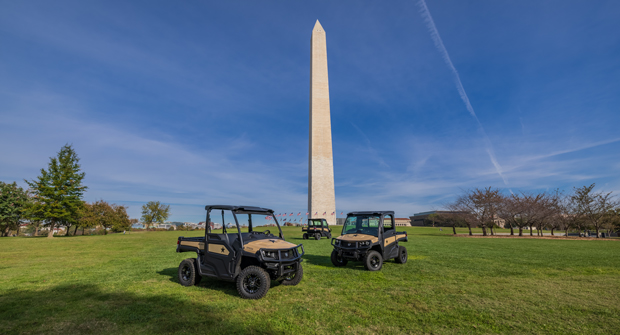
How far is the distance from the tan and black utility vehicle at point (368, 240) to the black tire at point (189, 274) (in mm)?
4415

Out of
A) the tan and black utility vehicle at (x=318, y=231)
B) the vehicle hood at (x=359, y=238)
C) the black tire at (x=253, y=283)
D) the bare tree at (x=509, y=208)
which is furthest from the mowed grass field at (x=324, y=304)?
the bare tree at (x=509, y=208)

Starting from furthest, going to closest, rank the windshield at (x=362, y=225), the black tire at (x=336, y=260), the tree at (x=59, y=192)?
1. the tree at (x=59, y=192)
2. the black tire at (x=336, y=260)
3. the windshield at (x=362, y=225)

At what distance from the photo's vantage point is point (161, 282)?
7.31 meters

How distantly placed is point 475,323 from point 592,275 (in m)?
7.06

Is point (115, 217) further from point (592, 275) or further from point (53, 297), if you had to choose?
point (592, 275)

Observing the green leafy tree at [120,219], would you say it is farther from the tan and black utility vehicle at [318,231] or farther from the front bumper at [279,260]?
the front bumper at [279,260]

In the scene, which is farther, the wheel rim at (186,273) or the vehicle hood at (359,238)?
the vehicle hood at (359,238)

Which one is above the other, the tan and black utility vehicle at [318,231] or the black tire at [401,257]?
the black tire at [401,257]

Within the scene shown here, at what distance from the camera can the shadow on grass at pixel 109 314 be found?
4.19 metres

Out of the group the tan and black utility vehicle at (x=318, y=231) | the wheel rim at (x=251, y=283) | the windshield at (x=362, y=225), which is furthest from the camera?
the tan and black utility vehicle at (x=318, y=231)

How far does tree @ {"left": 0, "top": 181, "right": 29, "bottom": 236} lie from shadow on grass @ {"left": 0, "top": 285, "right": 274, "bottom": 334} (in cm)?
4215

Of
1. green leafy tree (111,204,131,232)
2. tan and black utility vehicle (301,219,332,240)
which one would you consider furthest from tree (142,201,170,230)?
tan and black utility vehicle (301,219,332,240)

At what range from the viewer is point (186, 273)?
Result: 7.25 metres

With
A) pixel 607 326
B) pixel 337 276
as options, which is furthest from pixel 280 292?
pixel 607 326
